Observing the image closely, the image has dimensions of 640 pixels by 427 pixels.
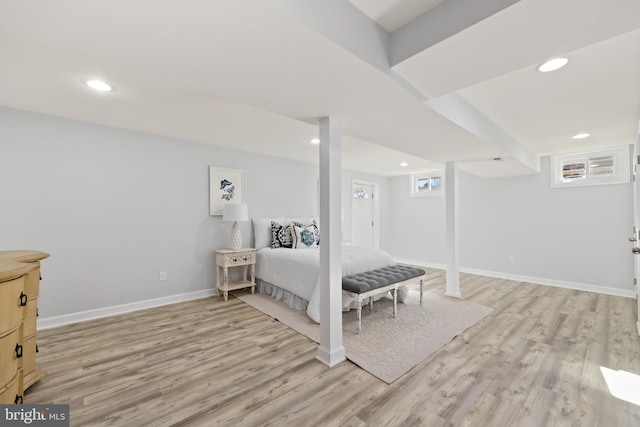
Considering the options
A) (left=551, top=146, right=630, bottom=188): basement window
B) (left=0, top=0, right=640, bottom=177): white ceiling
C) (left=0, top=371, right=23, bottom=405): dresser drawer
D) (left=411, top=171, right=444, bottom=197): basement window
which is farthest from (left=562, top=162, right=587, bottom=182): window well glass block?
(left=0, top=371, right=23, bottom=405): dresser drawer

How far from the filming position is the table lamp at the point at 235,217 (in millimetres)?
3871

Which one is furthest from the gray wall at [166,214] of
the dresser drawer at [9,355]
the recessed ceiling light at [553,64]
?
the recessed ceiling light at [553,64]

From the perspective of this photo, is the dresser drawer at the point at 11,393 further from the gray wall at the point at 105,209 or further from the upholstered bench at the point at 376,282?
the upholstered bench at the point at 376,282

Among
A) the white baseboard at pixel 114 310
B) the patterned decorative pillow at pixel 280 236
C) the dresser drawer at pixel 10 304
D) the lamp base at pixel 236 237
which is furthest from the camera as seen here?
the patterned decorative pillow at pixel 280 236

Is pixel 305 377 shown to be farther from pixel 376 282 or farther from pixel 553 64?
pixel 553 64

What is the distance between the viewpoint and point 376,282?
2.92 m

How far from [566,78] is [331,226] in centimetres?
221

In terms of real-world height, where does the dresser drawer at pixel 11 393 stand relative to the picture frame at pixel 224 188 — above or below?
below

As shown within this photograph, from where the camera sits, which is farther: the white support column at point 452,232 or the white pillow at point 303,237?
the white pillow at point 303,237

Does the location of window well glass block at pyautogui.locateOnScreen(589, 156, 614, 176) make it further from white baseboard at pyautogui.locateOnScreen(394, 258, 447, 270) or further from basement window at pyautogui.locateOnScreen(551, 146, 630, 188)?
white baseboard at pyautogui.locateOnScreen(394, 258, 447, 270)

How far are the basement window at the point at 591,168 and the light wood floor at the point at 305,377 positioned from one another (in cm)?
228

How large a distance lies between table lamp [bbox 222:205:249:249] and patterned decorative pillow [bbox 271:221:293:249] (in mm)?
567

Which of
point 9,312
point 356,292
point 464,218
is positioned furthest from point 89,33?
point 464,218

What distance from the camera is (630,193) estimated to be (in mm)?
3891
